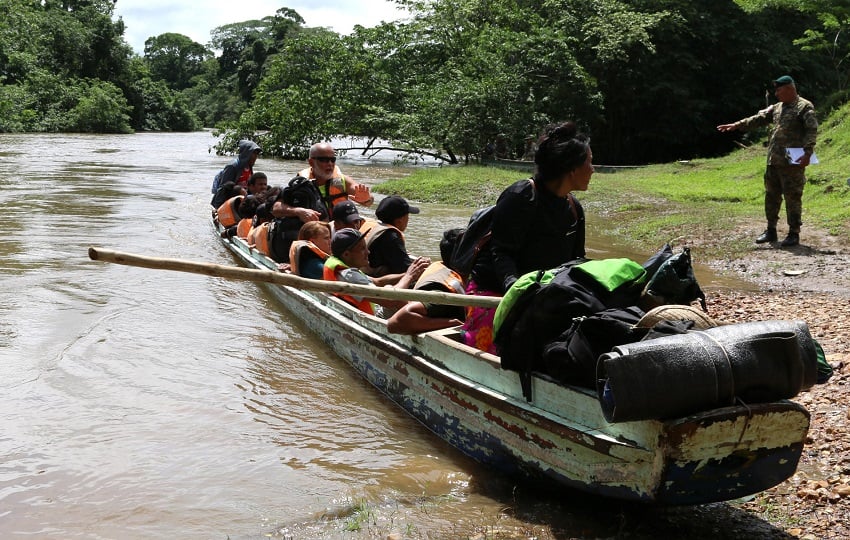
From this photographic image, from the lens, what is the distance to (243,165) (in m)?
12.4

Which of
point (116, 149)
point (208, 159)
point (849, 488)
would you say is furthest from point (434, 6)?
point (849, 488)

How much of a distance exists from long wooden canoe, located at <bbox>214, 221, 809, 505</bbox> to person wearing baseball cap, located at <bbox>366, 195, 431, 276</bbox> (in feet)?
3.88

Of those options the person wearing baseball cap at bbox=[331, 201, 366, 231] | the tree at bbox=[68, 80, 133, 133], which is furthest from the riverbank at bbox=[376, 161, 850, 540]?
the tree at bbox=[68, 80, 133, 133]

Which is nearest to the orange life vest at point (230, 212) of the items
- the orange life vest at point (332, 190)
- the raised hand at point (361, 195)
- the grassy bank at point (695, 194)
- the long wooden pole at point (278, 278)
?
the orange life vest at point (332, 190)

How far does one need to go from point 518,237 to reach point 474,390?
2.82 ft

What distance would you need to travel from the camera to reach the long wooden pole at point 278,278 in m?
4.45

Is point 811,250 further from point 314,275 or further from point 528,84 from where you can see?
point 528,84

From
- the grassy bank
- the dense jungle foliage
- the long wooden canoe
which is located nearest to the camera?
the long wooden canoe

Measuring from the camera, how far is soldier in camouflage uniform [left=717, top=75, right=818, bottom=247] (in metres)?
9.05

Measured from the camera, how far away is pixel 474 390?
4.26 metres

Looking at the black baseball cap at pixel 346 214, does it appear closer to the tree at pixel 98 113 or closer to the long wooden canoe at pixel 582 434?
the long wooden canoe at pixel 582 434

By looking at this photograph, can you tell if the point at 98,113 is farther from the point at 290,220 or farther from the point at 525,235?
the point at 525,235

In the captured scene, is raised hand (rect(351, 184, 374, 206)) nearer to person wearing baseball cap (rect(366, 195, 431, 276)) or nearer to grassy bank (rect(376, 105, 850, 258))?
person wearing baseball cap (rect(366, 195, 431, 276))

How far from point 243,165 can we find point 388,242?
6.68 metres
